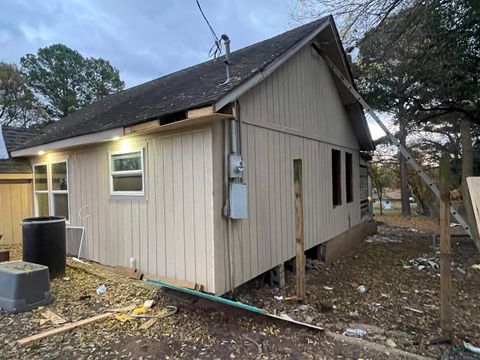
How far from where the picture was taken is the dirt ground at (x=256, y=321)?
2.96m

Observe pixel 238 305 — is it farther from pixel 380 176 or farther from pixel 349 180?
pixel 380 176

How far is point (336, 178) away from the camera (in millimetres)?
8008

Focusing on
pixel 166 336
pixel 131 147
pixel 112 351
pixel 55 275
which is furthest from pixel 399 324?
pixel 55 275

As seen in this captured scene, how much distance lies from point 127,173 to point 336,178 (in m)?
5.44

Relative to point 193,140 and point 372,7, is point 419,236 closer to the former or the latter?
point 372,7

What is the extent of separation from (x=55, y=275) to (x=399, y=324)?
17.2ft

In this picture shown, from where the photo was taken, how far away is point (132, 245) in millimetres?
4824

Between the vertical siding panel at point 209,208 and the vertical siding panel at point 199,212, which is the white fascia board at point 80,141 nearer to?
the vertical siding panel at point 199,212

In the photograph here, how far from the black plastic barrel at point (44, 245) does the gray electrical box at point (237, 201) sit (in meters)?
3.29

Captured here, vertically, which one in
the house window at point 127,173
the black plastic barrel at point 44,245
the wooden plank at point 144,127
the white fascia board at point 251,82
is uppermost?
the white fascia board at point 251,82

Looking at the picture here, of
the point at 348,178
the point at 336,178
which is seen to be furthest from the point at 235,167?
the point at 348,178

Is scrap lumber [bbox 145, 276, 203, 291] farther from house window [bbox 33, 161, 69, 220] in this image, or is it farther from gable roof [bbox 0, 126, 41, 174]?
gable roof [bbox 0, 126, 41, 174]

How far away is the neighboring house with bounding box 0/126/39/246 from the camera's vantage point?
736 centimetres

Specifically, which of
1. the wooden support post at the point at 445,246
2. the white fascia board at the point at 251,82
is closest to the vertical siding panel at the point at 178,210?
the white fascia board at the point at 251,82
